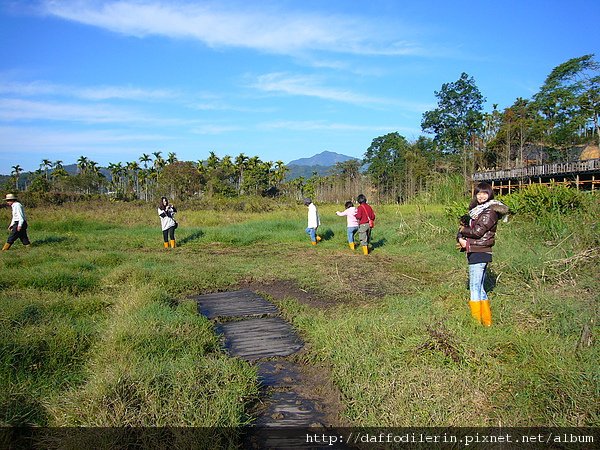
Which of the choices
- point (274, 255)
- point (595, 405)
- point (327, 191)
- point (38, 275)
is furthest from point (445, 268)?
point (327, 191)

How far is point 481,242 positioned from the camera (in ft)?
15.9

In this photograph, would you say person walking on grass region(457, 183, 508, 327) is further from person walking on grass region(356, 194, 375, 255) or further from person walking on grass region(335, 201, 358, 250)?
person walking on grass region(335, 201, 358, 250)

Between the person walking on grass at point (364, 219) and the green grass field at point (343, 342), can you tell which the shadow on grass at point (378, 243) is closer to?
the person walking on grass at point (364, 219)

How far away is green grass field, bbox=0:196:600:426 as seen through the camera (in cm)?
310

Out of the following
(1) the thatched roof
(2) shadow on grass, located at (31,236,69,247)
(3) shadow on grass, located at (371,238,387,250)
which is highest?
(1) the thatched roof

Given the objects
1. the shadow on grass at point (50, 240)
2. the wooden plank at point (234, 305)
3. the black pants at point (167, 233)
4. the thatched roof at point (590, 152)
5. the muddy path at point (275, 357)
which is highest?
the thatched roof at point (590, 152)

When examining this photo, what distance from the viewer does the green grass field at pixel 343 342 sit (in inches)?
122

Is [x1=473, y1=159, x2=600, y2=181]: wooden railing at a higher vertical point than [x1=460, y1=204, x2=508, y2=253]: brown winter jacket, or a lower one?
higher

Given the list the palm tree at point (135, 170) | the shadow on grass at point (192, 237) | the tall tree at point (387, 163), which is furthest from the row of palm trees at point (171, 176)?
the shadow on grass at point (192, 237)

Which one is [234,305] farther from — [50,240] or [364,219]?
[50,240]

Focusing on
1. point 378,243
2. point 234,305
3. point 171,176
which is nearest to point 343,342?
point 234,305

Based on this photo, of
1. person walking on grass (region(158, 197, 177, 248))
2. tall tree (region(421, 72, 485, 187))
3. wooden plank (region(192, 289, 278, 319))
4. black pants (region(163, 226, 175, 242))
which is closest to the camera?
wooden plank (region(192, 289, 278, 319))

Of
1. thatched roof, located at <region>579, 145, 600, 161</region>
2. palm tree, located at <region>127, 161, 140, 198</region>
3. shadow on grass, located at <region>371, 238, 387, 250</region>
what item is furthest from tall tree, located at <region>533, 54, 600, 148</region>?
palm tree, located at <region>127, 161, 140, 198</region>

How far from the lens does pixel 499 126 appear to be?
145 feet
